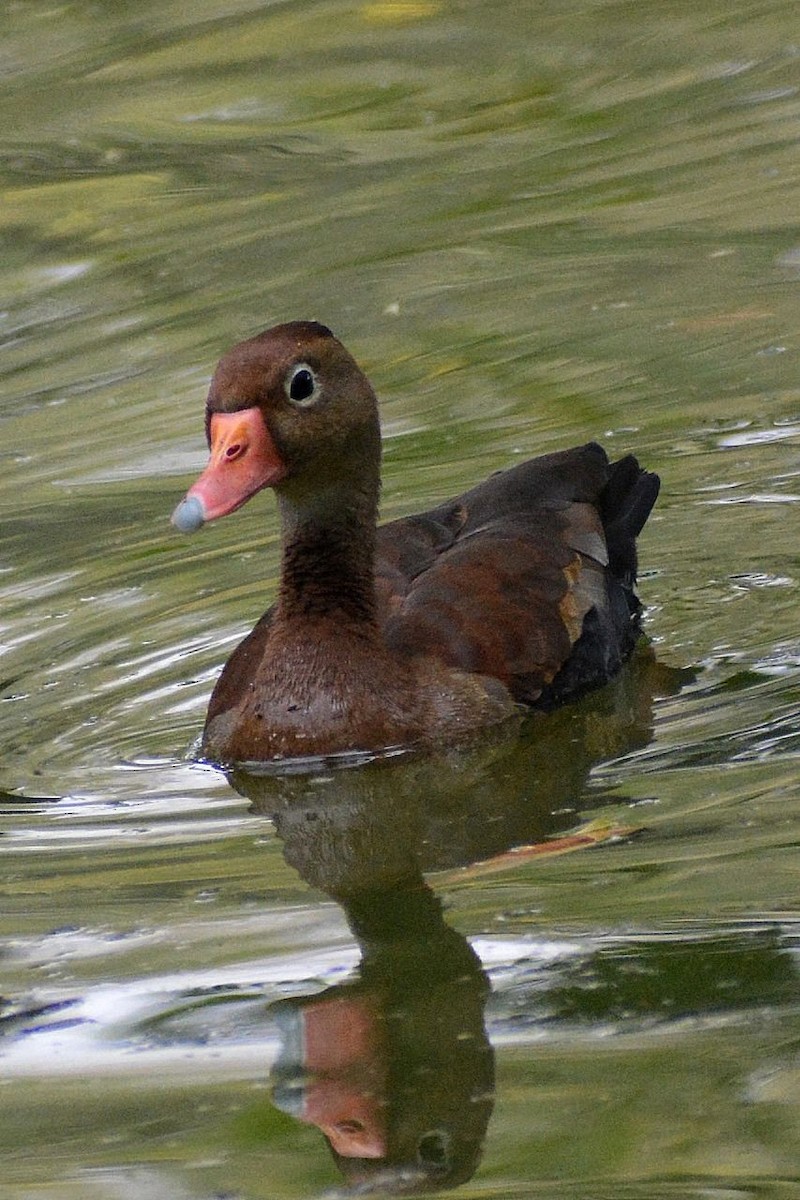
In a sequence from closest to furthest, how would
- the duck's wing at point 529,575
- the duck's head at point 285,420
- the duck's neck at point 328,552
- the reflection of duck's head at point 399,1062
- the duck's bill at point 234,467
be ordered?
the reflection of duck's head at point 399,1062
the duck's bill at point 234,467
the duck's head at point 285,420
the duck's neck at point 328,552
the duck's wing at point 529,575

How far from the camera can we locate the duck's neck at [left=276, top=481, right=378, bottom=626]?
7.02 metres

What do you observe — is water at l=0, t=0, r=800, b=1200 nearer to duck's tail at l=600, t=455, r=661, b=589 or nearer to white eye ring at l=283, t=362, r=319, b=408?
duck's tail at l=600, t=455, r=661, b=589

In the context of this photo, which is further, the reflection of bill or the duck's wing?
the duck's wing

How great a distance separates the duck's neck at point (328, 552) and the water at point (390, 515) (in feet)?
1.92

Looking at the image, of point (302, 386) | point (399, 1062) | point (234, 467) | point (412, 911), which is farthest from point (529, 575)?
point (399, 1062)

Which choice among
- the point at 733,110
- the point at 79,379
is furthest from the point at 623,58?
the point at 79,379

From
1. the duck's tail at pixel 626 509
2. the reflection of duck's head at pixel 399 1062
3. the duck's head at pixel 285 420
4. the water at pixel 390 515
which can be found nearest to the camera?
the reflection of duck's head at pixel 399 1062

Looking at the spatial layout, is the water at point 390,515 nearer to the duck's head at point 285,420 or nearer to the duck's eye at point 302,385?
the duck's head at point 285,420

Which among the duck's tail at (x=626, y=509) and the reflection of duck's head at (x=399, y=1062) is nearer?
the reflection of duck's head at (x=399, y=1062)

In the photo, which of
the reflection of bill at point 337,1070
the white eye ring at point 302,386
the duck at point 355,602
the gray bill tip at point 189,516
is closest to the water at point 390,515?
the reflection of bill at point 337,1070

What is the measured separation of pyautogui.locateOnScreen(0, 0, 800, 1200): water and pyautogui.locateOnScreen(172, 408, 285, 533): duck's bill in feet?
2.89

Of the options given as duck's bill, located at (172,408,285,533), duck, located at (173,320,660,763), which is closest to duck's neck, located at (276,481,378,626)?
duck, located at (173,320,660,763)

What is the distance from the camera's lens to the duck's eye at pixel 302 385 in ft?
21.7

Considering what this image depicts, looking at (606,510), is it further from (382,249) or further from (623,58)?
(623,58)
